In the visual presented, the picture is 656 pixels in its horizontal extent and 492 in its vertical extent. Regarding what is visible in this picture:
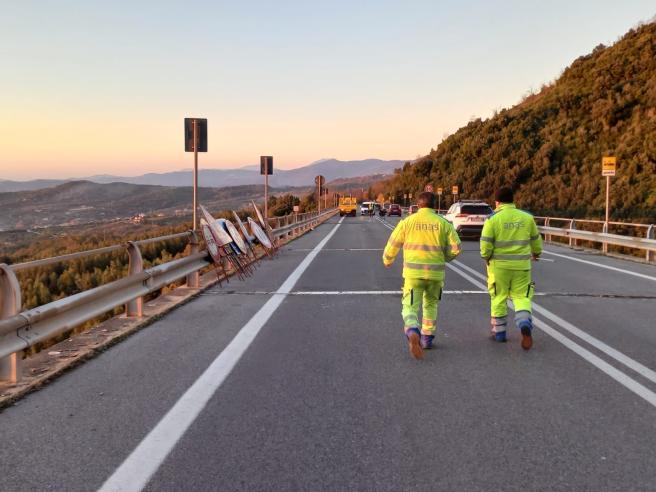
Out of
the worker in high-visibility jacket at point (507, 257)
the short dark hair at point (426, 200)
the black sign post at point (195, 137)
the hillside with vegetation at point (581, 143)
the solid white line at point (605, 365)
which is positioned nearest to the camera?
the solid white line at point (605, 365)

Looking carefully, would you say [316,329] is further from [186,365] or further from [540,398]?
[540,398]

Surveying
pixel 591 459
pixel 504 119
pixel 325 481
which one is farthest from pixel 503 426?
pixel 504 119

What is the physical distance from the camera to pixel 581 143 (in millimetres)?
59312

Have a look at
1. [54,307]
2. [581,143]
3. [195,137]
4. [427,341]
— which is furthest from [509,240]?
[581,143]

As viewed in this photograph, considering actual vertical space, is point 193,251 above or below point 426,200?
below

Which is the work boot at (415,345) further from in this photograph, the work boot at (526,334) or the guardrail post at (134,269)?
the guardrail post at (134,269)

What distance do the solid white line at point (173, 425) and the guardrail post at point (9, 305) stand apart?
5.15ft

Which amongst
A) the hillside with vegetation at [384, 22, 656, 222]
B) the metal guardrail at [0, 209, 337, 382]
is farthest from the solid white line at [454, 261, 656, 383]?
the hillside with vegetation at [384, 22, 656, 222]

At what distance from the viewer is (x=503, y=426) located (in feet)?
14.7

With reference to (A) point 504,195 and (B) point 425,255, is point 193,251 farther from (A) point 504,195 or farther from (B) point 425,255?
(A) point 504,195

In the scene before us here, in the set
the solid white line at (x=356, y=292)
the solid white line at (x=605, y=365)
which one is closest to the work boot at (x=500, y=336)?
the solid white line at (x=605, y=365)

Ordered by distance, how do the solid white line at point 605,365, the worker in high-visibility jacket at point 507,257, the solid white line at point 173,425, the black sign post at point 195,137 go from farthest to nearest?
the black sign post at point 195,137, the worker in high-visibility jacket at point 507,257, the solid white line at point 605,365, the solid white line at point 173,425

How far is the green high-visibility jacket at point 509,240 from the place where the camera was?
7.15 m

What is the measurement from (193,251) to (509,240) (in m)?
6.40
